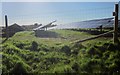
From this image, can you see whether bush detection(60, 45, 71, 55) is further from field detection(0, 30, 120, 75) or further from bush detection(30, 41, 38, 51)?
bush detection(30, 41, 38, 51)

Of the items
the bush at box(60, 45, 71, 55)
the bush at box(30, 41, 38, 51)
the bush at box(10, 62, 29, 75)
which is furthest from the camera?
the bush at box(30, 41, 38, 51)

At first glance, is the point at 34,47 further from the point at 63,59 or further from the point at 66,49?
the point at 63,59

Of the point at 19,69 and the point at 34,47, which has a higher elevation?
the point at 34,47

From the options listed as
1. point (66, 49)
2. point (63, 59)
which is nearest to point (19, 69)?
point (63, 59)

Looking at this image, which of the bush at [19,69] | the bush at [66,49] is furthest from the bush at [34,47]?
the bush at [19,69]

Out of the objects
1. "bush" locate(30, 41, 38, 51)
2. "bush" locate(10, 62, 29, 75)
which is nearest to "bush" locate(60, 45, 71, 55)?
"bush" locate(30, 41, 38, 51)

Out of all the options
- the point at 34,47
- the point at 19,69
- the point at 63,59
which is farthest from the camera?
the point at 34,47

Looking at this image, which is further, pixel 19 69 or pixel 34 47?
pixel 34 47

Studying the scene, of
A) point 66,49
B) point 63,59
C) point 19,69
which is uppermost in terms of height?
point 66,49

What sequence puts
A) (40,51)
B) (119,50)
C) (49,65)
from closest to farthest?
(49,65), (119,50), (40,51)

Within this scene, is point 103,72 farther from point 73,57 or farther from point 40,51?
point 40,51

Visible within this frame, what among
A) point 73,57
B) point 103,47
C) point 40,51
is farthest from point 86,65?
point 40,51
